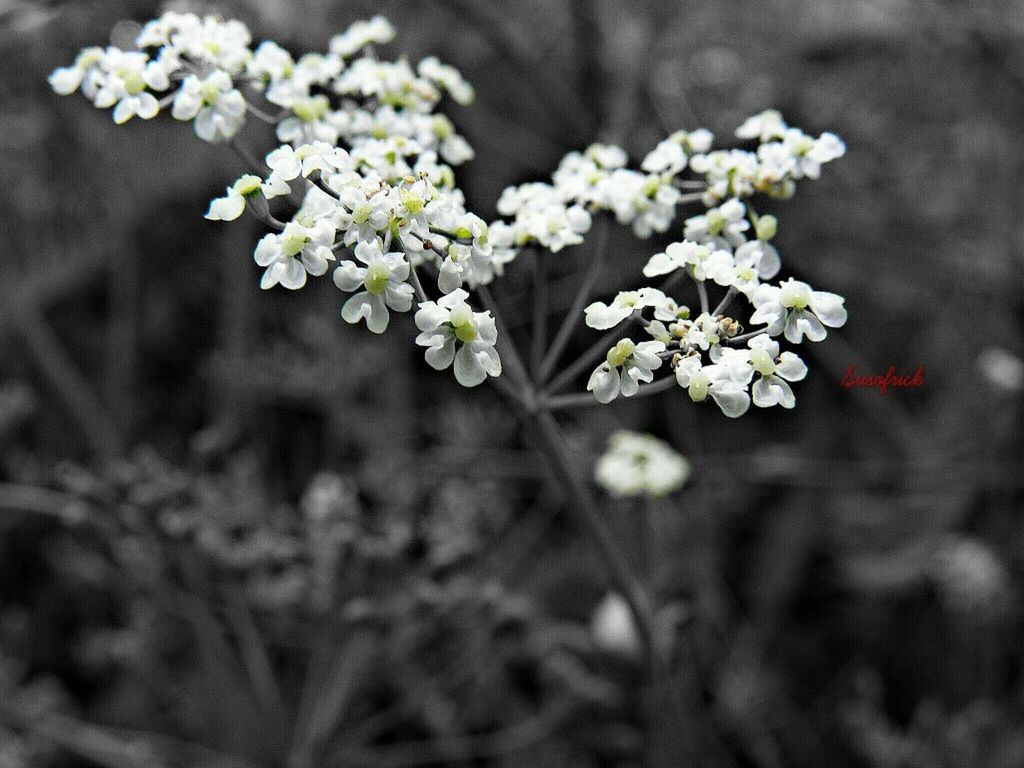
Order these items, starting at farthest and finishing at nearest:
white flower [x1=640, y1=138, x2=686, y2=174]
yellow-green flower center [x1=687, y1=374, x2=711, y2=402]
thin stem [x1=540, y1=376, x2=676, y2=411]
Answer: white flower [x1=640, y1=138, x2=686, y2=174]
thin stem [x1=540, y1=376, x2=676, y2=411]
yellow-green flower center [x1=687, y1=374, x2=711, y2=402]

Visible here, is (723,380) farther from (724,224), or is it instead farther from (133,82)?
(133,82)

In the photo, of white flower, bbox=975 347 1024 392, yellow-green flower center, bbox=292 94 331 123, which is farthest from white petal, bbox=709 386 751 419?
white flower, bbox=975 347 1024 392

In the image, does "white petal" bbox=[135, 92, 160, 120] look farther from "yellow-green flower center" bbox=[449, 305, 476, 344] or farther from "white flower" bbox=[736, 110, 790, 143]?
"white flower" bbox=[736, 110, 790, 143]

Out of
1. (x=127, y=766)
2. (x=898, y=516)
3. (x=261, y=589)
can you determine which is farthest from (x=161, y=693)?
(x=898, y=516)

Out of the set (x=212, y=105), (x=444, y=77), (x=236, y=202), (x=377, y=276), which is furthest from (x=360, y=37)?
(x=377, y=276)

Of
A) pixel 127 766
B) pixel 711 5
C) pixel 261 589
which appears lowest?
pixel 127 766

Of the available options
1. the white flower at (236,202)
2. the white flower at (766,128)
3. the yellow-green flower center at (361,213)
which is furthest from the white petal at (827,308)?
the white flower at (236,202)

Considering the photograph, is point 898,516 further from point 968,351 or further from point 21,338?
point 21,338
